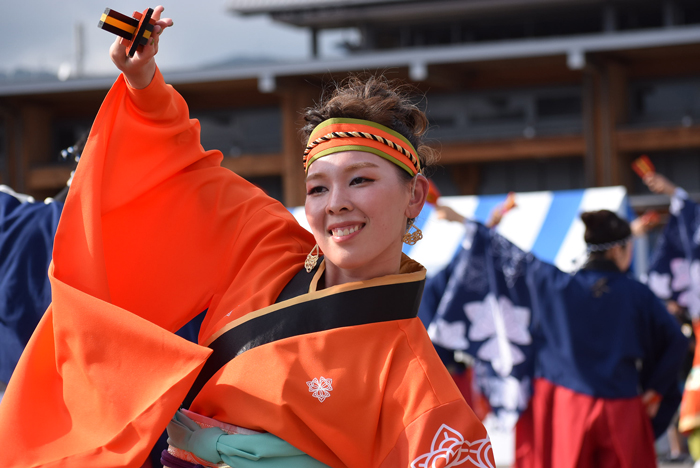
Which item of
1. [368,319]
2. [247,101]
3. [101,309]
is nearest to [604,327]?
[368,319]

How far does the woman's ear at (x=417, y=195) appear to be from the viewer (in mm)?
1610

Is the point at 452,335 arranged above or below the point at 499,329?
below

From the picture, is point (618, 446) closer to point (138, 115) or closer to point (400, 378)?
point (400, 378)

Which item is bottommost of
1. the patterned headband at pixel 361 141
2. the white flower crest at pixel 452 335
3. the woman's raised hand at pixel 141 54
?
the white flower crest at pixel 452 335

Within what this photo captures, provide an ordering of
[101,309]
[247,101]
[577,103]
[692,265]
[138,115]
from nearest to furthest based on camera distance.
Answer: [101,309], [138,115], [692,265], [577,103], [247,101]

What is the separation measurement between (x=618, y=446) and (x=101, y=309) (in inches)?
108

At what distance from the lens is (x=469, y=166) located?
9.48 metres

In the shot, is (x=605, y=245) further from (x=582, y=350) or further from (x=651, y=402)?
(x=651, y=402)

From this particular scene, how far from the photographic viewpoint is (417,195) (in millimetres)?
1632

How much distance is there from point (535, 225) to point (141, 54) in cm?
461

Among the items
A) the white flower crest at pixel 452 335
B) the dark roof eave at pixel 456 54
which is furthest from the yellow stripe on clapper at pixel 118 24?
the dark roof eave at pixel 456 54

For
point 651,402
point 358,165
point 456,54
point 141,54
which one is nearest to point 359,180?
point 358,165

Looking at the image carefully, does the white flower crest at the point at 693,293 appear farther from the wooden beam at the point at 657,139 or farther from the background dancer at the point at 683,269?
the wooden beam at the point at 657,139

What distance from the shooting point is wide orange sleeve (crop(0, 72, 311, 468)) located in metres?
1.38
